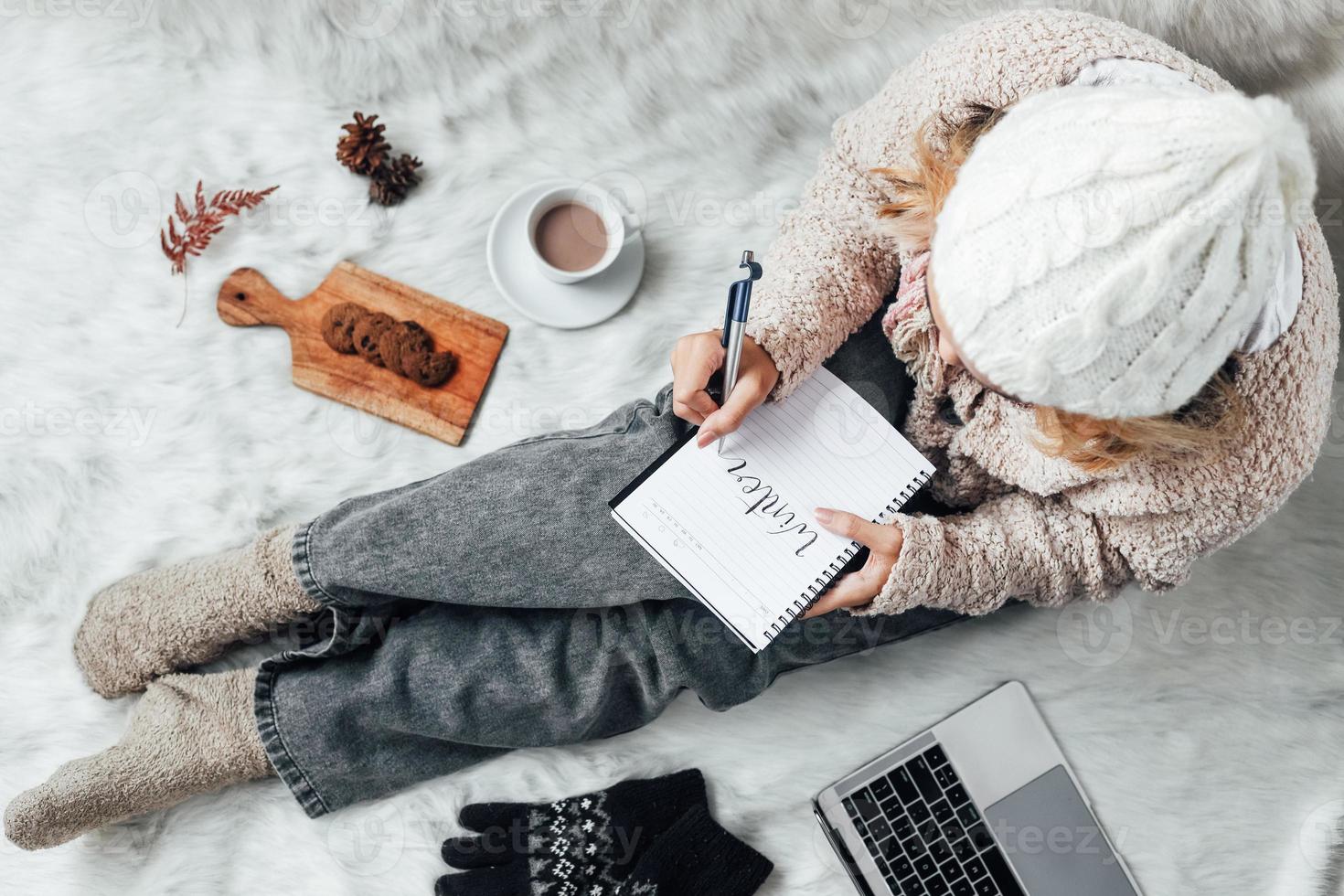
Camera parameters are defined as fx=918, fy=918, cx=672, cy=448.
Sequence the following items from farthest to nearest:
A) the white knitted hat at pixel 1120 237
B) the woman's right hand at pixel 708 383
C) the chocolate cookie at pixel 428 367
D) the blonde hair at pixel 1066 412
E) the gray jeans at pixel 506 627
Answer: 1. the chocolate cookie at pixel 428 367
2. the gray jeans at pixel 506 627
3. the woman's right hand at pixel 708 383
4. the blonde hair at pixel 1066 412
5. the white knitted hat at pixel 1120 237

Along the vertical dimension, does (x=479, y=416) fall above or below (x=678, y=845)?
above

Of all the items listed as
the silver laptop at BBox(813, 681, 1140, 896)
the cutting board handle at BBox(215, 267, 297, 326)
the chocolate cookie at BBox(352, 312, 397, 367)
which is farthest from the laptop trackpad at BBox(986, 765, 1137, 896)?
the cutting board handle at BBox(215, 267, 297, 326)

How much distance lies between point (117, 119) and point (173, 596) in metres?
0.48

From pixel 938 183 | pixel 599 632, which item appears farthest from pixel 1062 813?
pixel 938 183

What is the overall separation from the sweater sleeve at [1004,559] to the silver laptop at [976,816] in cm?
20

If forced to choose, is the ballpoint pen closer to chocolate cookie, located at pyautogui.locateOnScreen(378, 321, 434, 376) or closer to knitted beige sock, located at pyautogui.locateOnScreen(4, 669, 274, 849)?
chocolate cookie, located at pyautogui.locateOnScreen(378, 321, 434, 376)

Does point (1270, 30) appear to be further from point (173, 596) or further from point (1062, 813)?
point (173, 596)

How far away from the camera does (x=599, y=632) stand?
2.66ft

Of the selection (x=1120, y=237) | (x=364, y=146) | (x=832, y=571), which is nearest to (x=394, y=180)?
(x=364, y=146)

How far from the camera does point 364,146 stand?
0.90 meters

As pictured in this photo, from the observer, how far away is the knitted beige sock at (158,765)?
80 centimetres

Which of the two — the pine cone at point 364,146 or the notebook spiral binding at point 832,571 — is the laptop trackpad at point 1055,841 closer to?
the notebook spiral binding at point 832,571

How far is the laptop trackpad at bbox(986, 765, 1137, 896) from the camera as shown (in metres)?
0.82

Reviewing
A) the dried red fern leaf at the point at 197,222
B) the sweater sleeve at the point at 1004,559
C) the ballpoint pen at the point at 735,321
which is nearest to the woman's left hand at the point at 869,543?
the sweater sleeve at the point at 1004,559
